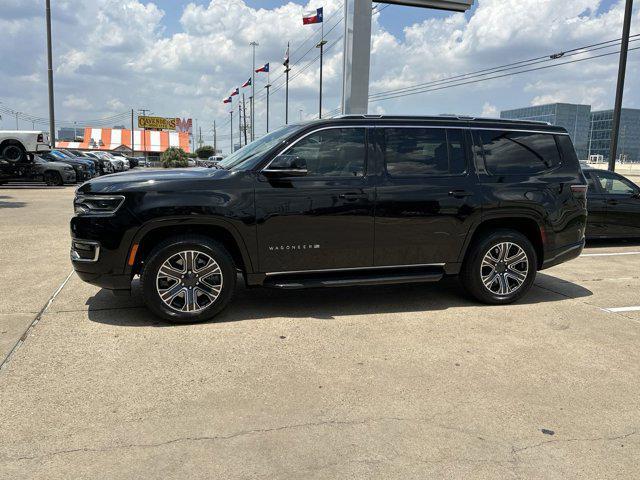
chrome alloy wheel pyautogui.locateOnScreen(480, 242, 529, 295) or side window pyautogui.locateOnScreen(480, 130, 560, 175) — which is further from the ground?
side window pyautogui.locateOnScreen(480, 130, 560, 175)

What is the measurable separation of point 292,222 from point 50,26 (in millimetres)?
33898

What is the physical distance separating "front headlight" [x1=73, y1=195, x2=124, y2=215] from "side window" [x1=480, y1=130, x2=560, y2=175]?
378 centimetres

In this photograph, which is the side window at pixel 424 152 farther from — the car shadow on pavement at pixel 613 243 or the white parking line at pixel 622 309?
the car shadow on pavement at pixel 613 243

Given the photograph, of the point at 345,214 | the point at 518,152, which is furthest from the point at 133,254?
the point at 518,152

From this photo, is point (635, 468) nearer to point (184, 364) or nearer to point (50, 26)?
point (184, 364)

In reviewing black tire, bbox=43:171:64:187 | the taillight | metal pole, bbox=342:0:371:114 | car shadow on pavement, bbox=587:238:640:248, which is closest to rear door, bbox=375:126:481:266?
the taillight

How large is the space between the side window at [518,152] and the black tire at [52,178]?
2183cm

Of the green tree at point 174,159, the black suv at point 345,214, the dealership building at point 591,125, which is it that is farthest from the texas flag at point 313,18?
the dealership building at point 591,125

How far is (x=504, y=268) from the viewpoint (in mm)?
5688

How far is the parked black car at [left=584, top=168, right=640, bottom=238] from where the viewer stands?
9.34m

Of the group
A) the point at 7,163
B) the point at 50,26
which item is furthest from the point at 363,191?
the point at 50,26

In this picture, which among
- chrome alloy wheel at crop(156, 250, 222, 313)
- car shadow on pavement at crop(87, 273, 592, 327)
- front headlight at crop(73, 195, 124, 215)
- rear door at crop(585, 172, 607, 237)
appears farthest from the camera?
rear door at crop(585, 172, 607, 237)

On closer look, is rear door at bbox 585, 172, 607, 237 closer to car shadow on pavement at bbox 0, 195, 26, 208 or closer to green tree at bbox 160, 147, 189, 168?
car shadow on pavement at bbox 0, 195, 26, 208

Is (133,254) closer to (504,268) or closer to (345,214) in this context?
(345,214)
